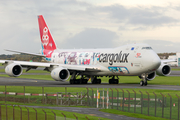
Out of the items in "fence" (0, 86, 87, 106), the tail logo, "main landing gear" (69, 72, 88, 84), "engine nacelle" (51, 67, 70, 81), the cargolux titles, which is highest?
the tail logo

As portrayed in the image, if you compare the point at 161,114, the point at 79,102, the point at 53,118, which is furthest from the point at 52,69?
the point at 53,118

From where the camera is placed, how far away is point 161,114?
2339cm

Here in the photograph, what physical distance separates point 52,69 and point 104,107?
887 inches

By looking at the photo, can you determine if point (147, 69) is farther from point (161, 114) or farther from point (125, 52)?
point (161, 114)

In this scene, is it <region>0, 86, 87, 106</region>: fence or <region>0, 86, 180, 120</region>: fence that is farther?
<region>0, 86, 87, 106</region>: fence

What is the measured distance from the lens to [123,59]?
46062 mm

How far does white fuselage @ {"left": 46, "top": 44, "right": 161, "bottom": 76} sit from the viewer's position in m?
43.7

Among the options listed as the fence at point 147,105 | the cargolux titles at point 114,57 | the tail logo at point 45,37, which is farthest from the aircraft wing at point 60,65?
the fence at point 147,105

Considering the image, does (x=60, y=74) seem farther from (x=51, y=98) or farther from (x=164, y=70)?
(x=164, y=70)

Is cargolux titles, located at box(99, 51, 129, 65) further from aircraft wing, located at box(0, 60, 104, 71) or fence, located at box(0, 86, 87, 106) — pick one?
fence, located at box(0, 86, 87, 106)

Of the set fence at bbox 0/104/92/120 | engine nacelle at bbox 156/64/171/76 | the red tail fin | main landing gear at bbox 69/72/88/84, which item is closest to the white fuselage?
main landing gear at bbox 69/72/88/84

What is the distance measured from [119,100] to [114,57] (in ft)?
65.0

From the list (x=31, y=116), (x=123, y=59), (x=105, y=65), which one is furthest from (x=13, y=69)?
(x=31, y=116)

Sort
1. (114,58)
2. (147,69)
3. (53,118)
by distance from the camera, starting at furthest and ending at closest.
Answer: (114,58)
(147,69)
(53,118)
